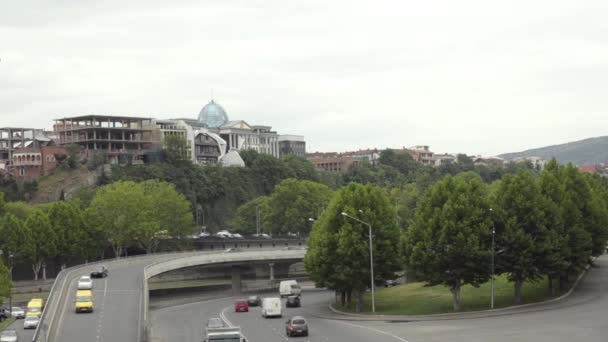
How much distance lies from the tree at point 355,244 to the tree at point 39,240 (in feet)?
196

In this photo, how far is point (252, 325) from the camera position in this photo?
9244 centimetres

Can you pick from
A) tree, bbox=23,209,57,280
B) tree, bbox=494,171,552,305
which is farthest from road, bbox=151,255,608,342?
tree, bbox=23,209,57,280

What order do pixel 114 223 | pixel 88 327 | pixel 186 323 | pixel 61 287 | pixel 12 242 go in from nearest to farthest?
pixel 88 327 < pixel 186 323 < pixel 61 287 < pixel 12 242 < pixel 114 223

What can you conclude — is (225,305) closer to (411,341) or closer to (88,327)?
(88,327)

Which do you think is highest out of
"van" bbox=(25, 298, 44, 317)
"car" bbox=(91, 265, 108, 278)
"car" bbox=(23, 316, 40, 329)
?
"car" bbox=(91, 265, 108, 278)

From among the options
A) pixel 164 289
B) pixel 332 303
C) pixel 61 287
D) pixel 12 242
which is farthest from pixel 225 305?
pixel 12 242

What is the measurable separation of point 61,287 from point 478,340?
49.9m

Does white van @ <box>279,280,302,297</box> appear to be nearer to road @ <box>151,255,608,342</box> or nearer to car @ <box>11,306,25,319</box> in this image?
road @ <box>151,255,608,342</box>

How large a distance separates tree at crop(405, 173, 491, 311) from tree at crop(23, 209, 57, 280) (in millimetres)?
73775

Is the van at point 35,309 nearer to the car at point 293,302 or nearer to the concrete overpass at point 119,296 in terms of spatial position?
the concrete overpass at point 119,296

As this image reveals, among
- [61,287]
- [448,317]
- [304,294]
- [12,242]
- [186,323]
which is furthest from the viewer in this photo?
[12,242]

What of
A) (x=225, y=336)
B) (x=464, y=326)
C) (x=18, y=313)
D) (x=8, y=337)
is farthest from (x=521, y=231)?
(x=18, y=313)

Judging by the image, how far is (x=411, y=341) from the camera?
73.5 meters

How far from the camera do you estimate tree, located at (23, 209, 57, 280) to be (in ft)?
504
